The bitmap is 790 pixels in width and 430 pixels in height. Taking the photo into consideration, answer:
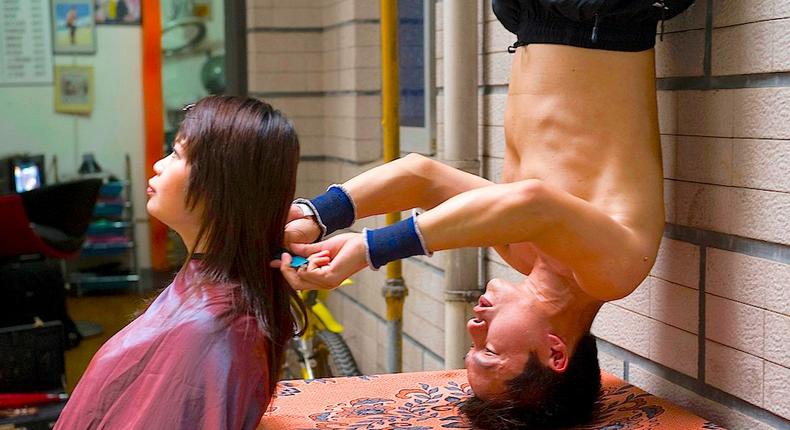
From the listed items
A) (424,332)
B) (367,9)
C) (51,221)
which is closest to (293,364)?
(424,332)

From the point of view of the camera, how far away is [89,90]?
6027 millimetres

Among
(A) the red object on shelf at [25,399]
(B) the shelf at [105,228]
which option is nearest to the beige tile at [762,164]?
(A) the red object on shelf at [25,399]

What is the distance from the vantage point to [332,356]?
4.18 metres

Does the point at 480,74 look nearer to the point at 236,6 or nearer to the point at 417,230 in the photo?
the point at 417,230

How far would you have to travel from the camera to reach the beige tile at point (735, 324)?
1974 millimetres

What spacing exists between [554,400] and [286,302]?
0.55m

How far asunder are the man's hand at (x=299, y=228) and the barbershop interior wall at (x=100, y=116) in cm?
425

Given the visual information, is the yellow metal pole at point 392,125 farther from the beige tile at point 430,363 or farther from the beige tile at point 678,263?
the beige tile at point 678,263

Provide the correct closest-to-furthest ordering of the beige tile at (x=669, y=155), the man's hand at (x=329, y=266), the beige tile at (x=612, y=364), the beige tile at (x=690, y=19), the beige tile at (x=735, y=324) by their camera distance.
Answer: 1. the man's hand at (x=329, y=266)
2. the beige tile at (x=735, y=324)
3. the beige tile at (x=690, y=19)
4. the beige tile at (x=669, y=155)
5. the beige tile at (x=612, y=364)

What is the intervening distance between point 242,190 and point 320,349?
2515 mm

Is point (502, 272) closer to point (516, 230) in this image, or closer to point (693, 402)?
point (693, 402)

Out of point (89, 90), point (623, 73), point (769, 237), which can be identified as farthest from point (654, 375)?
point (89, 90)

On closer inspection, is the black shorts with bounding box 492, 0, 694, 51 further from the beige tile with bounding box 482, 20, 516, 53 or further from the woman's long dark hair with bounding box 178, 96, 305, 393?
the beige tile with bounding box 482, 20, 516, 53

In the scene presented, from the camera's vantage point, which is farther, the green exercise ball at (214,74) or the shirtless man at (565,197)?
the green exercise ball at (214,74)
